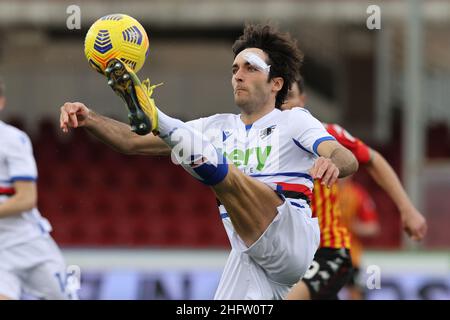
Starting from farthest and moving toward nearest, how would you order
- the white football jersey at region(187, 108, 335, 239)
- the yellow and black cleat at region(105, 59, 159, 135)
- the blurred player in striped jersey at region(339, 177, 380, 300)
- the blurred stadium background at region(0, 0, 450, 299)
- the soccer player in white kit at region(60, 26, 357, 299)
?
the blurred stadium background at region(0, 0, 450, 299) < the blurred player in striped jersey at region(339, 177, 380, 300) < the white football jersey at region(187, 108, 335, 239) < the soccer player in white kit at region(60, 26, 357, 299) < the yellow and black cleat at region(105, 59, 159, 135)

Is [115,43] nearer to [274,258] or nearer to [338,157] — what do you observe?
[338,157]

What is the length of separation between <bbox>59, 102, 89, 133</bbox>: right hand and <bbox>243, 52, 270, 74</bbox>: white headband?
0.89m

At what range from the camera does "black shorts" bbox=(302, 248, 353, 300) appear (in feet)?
23.0

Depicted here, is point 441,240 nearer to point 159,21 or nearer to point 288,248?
point 159,21

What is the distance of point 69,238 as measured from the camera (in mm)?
15359

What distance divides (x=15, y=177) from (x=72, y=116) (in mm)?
1765

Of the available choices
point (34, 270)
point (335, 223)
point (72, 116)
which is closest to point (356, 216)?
point (335, 223)

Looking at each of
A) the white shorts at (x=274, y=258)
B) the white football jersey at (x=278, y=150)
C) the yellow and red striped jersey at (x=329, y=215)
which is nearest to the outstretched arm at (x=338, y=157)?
the white football jersey at (x=278, y=150)

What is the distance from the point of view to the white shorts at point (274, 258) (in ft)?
18.2

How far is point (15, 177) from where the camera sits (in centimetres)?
703

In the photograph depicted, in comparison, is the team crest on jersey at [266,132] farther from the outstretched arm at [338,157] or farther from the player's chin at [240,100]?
the outstretched arm at [338,157]

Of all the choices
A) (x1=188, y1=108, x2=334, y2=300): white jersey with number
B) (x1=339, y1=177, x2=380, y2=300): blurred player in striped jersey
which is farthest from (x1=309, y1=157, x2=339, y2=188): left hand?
(x1=339, y1=177, x2=380, y2=300): blurred player in striped jersey

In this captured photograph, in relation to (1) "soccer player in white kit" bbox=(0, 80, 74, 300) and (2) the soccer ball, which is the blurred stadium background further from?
(2) the soccer ball

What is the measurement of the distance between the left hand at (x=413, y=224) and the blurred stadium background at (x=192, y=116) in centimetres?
391
